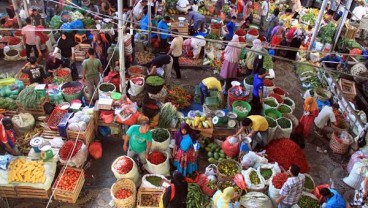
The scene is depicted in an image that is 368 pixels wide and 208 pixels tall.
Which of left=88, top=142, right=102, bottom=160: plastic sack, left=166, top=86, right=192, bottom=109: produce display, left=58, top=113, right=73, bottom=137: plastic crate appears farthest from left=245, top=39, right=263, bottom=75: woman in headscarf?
left=58, top=113, right=73, bottom=137: plastic crate

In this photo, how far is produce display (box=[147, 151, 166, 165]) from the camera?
277 inches

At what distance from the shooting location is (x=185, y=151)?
23.0 feet

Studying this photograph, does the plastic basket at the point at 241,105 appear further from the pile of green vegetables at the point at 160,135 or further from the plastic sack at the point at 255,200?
the plastic sack at the point at 255,200

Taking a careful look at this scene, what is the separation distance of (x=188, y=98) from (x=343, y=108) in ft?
14.1

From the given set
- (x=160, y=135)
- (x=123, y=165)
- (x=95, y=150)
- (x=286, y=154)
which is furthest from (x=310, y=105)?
(x=95, y=150)

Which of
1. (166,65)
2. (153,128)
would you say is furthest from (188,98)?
(153,128)

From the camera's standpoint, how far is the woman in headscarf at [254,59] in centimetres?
1046

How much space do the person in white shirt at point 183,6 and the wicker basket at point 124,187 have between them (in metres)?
9.40

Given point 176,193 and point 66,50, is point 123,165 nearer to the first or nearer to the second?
point 176,193

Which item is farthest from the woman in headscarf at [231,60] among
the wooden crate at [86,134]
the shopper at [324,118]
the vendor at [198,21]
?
the wooden crate at [86,134]

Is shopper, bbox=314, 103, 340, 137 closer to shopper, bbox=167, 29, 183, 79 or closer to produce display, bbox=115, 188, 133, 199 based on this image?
shopper, bbox=167, 29, 183, 79

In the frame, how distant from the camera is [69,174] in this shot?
22.8ft

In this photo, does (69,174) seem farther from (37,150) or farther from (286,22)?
(286,22)

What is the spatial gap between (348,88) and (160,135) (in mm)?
6542
